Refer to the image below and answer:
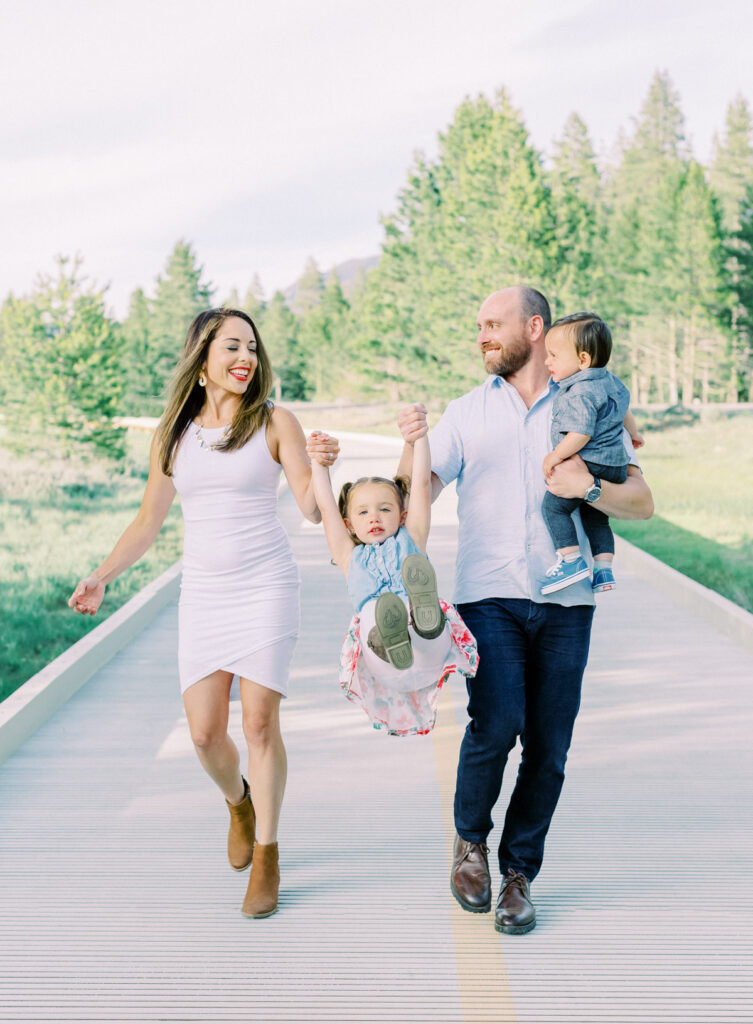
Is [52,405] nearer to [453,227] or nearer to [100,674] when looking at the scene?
[453,227]

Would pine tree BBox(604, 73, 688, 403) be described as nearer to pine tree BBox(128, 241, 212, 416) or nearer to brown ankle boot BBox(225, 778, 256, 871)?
pine tree BBox(128, 241, 212, 416)

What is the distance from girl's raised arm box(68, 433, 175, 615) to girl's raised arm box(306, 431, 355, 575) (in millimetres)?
769

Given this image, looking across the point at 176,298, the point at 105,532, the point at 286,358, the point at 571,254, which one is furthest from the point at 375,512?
the point at 286,358

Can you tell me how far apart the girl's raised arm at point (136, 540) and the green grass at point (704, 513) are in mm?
7487

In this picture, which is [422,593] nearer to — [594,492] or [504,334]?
[594,492]

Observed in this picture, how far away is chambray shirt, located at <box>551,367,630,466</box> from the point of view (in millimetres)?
4039

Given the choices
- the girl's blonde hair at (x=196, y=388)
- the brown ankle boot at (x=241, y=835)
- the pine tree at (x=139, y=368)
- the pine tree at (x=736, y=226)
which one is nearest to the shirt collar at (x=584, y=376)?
the girl's blonde hair at (x=196, y=388)

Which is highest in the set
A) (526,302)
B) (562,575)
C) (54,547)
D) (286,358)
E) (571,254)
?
(571,254)

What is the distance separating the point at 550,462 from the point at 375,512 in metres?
0.62

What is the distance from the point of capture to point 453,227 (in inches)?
1748

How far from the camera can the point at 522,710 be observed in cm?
420

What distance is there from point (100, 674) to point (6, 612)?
3.29m

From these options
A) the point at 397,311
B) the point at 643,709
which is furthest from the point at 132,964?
the point at 397,311

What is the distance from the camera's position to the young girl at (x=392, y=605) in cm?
380
